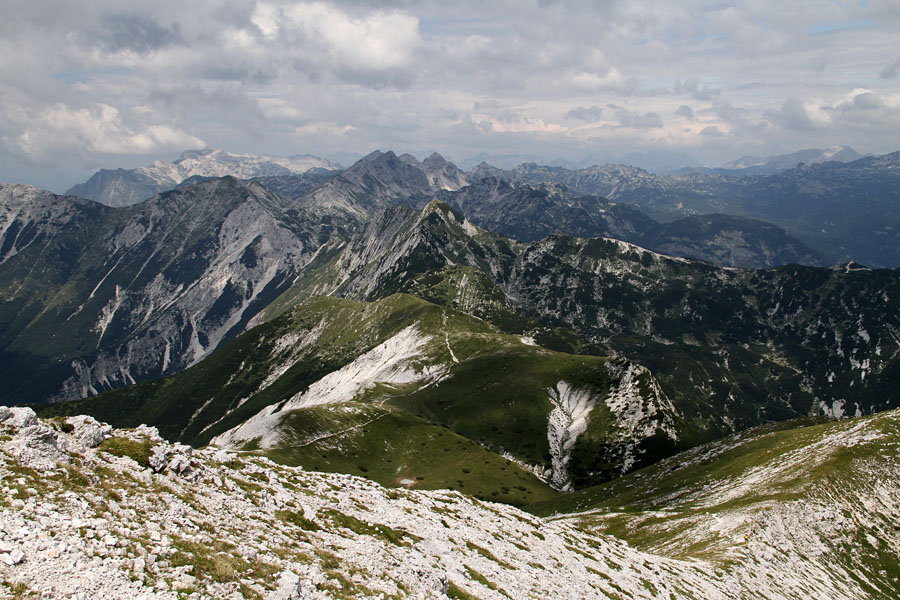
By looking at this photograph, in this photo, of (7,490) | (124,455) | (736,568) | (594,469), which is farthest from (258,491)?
(594,469)

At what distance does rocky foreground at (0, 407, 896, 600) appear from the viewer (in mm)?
20188

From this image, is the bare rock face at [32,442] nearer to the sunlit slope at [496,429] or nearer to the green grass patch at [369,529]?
the green grass patch at [369,529]

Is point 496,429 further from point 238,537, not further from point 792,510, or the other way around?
point 238,537

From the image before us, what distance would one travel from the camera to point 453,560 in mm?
34969

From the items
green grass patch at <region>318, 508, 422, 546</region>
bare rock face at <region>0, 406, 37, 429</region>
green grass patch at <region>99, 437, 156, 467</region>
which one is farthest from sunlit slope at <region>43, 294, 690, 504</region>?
bare rock face at <region>0, 406, 37, 429</region>

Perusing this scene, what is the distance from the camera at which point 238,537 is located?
27.3m

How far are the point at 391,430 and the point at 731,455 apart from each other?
89391 millimetres

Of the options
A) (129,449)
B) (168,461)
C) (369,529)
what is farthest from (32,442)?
(369,529)

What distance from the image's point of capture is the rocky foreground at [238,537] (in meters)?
20.2

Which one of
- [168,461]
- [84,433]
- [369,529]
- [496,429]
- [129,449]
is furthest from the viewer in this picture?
[496,429]

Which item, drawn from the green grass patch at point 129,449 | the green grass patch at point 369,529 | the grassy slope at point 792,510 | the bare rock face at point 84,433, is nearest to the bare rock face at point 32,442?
the bare rock face at point 84,433

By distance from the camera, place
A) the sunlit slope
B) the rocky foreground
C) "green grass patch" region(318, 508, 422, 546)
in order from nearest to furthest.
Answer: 1. the rocky foreground
2. "green grass patch" region(318, 508, 422, 546)
3. the sunlit slope

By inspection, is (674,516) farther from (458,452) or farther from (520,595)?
(458,452)

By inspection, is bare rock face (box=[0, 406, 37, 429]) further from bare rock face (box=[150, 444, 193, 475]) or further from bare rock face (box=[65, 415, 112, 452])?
bare rock face (box=[150, 444, 193, 475])
